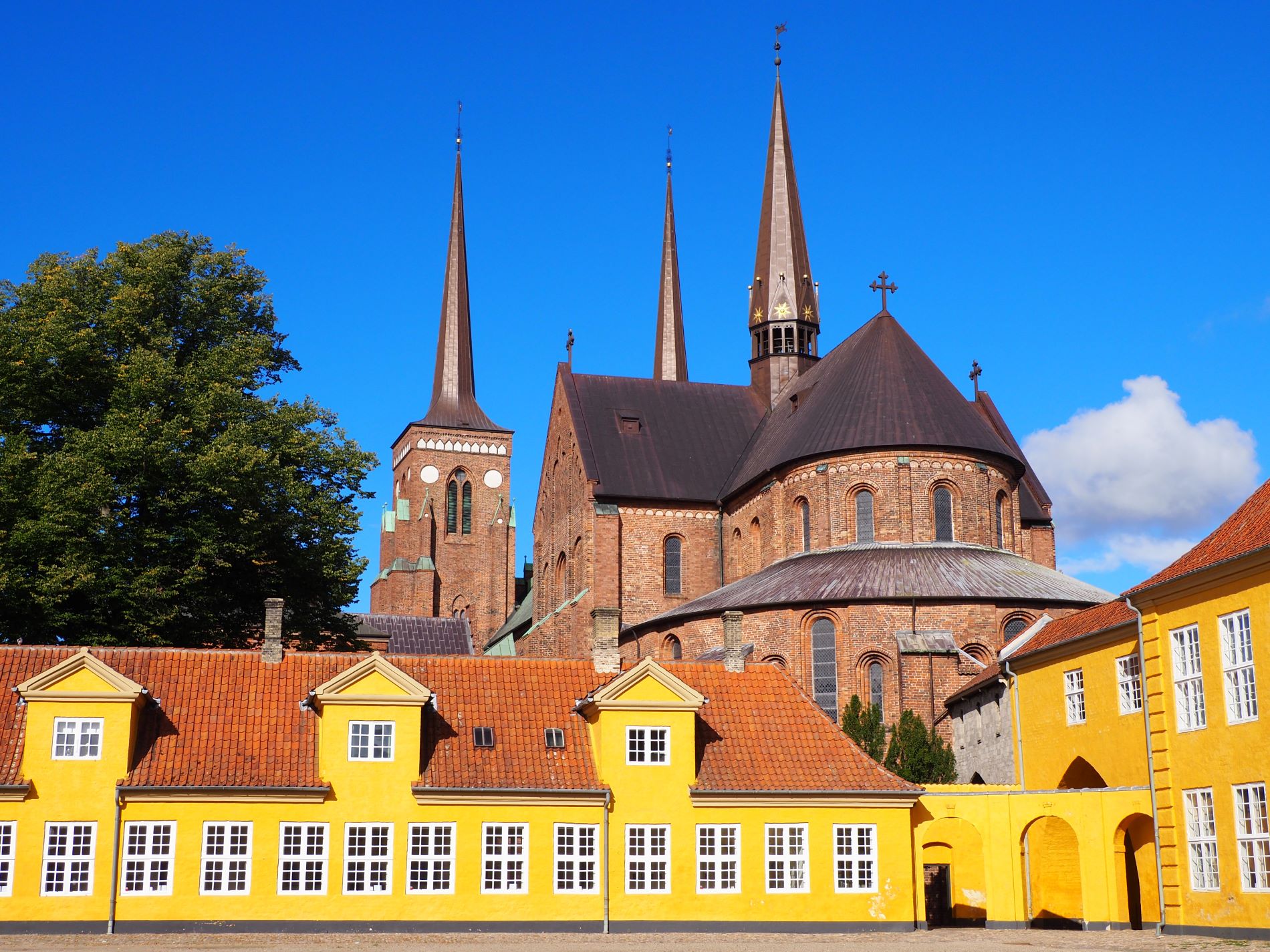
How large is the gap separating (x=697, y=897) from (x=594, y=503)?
90.3 feet

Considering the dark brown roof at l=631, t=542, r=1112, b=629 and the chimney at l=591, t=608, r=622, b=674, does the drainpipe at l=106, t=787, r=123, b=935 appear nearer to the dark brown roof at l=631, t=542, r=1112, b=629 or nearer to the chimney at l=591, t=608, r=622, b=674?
the chimney at l=591, t=608, r=622, b=674

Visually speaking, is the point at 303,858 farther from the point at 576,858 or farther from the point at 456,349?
the point at 456,349

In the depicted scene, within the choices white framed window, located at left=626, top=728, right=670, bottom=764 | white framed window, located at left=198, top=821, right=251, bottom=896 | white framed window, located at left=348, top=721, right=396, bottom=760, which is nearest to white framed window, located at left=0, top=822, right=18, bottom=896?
white framed window, located at left=198, top=821, right=251, bottom=896

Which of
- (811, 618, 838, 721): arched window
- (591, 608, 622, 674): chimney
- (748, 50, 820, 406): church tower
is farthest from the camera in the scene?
(748, 50, 820, 406): church tower

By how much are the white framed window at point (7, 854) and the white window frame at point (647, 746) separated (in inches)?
449

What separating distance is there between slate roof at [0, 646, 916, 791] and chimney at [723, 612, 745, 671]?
0.36 meters

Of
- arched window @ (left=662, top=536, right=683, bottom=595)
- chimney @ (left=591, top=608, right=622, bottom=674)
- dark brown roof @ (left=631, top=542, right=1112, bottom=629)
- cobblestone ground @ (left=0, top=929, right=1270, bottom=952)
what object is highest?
arched window @ (left=662, top=536, right=683, bottom=595)

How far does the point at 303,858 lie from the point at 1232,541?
57.4 ft

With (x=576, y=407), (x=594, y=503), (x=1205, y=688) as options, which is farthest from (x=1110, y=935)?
(x=576, y=407)

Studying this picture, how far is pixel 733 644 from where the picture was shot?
32562 millimetres

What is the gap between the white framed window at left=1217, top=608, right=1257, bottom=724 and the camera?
77.7ft

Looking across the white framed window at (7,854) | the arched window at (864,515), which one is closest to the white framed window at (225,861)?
the white framed window at (7,854)

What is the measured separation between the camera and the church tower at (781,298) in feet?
205

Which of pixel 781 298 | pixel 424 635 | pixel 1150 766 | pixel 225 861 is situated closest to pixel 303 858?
pixel 225 861
